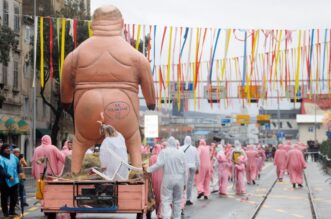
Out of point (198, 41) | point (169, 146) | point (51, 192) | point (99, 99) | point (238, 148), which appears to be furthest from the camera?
A: point (198, 41)

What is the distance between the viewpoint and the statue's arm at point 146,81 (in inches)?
677

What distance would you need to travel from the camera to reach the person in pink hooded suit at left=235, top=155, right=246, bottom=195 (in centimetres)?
2453

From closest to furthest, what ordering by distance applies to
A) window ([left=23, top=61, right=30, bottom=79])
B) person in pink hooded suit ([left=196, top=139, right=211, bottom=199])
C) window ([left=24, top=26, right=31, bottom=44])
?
person in pink hooded suit ([left=196, top=139, right=211, bottom=199])
window ([left=24, top=26, right=31, bottom=44])
window ([left=23, top=61, right=30, bottom=79])

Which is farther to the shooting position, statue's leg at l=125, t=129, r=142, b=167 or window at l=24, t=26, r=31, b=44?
window at l=24, t=26, r=31, b=44

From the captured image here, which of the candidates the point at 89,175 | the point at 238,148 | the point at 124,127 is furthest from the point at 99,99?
A: the point at 238,148

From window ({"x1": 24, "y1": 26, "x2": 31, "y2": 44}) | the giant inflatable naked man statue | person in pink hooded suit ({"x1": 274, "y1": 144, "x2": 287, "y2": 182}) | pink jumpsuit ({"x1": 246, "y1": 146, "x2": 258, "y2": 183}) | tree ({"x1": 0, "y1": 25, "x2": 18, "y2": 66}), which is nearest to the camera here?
the giant inflatable naked man statue

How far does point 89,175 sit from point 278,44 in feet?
48.4

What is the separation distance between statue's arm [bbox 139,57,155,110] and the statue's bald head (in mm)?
1215

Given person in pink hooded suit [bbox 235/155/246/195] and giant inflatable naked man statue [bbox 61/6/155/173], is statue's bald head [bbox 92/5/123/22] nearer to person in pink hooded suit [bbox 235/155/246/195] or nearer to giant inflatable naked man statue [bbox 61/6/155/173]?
giant inflatable naked man statue [bbox 61/6/155/173]

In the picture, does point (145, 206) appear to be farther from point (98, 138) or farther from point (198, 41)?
point (198, 41)

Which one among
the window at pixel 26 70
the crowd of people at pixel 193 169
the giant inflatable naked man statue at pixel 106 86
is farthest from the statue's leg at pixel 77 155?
the window at pixel 26 70

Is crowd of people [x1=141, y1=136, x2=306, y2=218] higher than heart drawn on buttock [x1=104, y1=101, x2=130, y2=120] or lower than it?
lower

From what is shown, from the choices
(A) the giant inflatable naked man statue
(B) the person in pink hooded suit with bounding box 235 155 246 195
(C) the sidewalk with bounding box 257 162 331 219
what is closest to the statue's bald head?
(A) the giant inflatable naked man statue

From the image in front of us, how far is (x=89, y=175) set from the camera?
51.9ft
